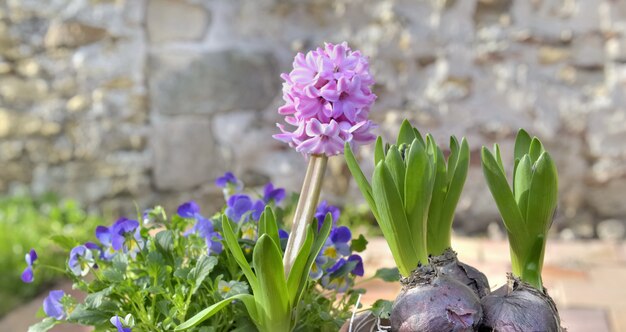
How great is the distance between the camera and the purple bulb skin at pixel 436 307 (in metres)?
0.79

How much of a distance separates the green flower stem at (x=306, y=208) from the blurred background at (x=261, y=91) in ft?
7.39

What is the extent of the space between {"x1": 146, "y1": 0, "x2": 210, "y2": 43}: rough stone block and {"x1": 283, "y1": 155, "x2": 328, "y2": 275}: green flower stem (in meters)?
2.38

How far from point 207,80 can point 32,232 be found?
99cm

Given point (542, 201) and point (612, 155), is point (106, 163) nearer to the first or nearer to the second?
point (612, 155)

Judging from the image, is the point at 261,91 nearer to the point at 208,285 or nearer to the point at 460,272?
the point at 208,285

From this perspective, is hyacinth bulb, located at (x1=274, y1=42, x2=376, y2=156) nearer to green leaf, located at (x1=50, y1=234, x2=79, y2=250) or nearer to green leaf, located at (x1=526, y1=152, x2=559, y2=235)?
green leaf, located at (x1=526, y1=152, x2=559, y2=235)

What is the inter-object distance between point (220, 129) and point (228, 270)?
2.26 meters

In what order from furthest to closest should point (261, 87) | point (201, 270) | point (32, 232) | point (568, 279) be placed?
point (261, 87), point (32, 232), point (568, 279), point (201, 270)

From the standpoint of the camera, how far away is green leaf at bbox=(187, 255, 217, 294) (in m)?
0.89

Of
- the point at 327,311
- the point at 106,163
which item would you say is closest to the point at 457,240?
the point at 106,163

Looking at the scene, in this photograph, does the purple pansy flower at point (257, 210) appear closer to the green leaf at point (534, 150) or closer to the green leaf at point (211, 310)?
the green leaf at point (211, 310)

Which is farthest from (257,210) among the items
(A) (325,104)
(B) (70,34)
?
(B) (70,34)

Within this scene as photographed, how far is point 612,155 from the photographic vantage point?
3037 millimetres

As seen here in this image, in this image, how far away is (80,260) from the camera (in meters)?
0.98
